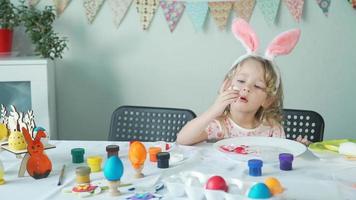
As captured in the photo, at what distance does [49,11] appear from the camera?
2152mm

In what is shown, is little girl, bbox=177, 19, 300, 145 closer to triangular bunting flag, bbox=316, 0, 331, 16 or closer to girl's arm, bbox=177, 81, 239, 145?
girl's arm, bbox=177, 81, 239, 145

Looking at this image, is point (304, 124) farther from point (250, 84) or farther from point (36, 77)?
point (36, 77)

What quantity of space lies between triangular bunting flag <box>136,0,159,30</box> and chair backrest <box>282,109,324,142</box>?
934 millimetres

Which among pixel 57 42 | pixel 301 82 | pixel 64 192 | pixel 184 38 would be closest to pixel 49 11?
pixel 57 42

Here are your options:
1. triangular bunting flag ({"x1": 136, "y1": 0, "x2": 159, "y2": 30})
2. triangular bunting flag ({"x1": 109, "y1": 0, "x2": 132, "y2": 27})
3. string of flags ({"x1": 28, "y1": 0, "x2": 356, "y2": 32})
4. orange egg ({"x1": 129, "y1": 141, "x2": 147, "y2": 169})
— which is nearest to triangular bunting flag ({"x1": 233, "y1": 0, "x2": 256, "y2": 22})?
string of flags ({"x1": 28, "y1": 0, "x2": 356, "y2": 32})

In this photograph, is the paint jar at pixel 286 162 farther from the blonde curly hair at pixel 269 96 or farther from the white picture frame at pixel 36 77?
the white picture frame at pixel 36 77

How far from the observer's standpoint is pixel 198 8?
2.25 meters

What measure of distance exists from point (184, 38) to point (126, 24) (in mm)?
281

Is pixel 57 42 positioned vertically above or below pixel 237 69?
above

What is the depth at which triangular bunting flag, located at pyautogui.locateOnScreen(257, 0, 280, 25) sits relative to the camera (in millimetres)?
2232

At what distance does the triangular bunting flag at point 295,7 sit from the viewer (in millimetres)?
2235

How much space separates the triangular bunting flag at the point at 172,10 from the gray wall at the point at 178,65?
0.09 feet

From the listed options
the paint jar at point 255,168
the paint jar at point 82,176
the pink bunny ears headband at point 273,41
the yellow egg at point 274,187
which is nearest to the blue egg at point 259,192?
the yellow egg at point 274,187

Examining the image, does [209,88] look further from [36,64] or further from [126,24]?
[36,64]
